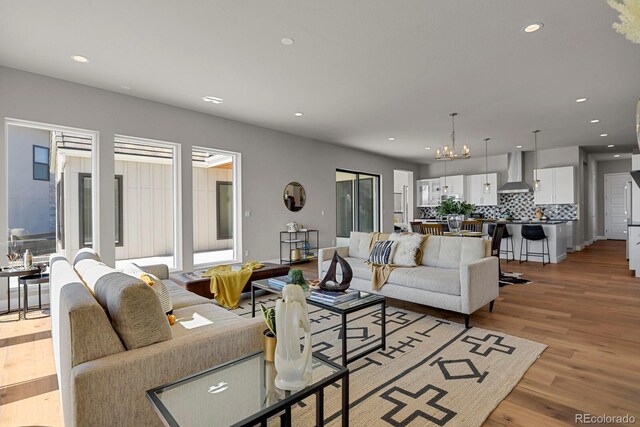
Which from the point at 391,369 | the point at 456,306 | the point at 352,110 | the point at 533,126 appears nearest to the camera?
the point at 391,369

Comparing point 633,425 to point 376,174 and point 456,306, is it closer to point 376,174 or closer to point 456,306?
point 456,306

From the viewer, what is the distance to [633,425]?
1755 millimetres

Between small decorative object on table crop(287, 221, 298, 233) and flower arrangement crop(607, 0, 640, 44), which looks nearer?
flower arrangement crop(607, 0, 640, 44)

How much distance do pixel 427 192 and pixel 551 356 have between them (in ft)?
29.1

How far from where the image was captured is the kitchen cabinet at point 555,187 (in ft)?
26.8

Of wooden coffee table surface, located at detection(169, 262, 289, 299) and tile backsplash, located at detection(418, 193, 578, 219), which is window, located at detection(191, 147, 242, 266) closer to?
wooden coffee table surface, located at detection(169, 262, 289, 299)

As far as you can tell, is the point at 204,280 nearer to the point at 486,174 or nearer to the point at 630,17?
the point at 630,17

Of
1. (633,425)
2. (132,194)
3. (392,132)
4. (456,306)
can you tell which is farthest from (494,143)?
(132,194)

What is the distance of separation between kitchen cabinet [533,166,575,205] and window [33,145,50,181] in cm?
1038

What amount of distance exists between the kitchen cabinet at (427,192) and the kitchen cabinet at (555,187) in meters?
2.73

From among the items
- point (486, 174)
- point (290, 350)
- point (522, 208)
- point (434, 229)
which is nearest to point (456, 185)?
point (486, 174)

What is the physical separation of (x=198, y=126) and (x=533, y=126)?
20.8 ft

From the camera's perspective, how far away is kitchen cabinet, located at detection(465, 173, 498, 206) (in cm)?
951

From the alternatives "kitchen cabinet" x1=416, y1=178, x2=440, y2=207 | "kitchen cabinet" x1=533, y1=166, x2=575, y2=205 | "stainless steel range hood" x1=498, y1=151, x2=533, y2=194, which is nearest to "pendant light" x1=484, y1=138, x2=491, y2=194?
"stainless steel range hood" x1=498, y1=151, x2=533, y2=194
